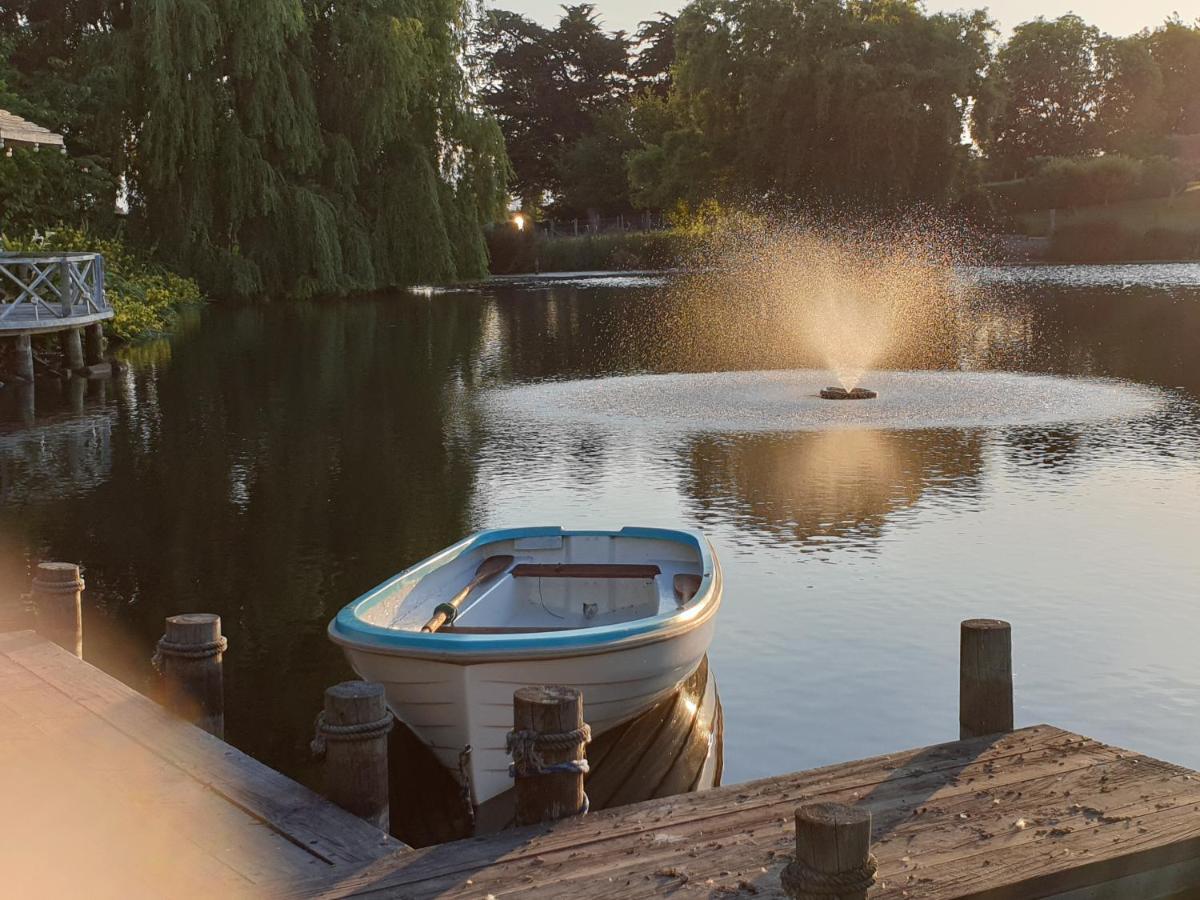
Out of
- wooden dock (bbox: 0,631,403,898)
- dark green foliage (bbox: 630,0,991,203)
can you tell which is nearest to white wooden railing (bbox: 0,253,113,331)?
wooden dock (bbox: 0,631,403,898)

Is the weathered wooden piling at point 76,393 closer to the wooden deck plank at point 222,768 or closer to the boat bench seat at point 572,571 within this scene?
the boat bench seat at point 572,571

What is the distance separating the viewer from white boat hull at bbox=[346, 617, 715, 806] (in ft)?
21.5

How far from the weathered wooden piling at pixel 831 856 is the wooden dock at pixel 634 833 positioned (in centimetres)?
46

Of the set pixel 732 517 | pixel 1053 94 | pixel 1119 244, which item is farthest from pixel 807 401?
pixel 1053 94

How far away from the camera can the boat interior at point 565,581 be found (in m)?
8.41

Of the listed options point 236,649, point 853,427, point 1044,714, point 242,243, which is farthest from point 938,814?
point 242,243

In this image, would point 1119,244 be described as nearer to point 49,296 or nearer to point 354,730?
point 49,296

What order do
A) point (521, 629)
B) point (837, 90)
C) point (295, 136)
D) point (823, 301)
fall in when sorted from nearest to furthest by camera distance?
point (521, 629) → point (295, 136) → point (823, 301) → point (837, 90)

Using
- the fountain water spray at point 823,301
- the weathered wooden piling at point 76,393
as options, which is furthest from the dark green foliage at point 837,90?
the weathered wooden piling at point 76,393

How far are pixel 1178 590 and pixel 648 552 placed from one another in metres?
4.14

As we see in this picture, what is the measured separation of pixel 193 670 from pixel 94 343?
20.7m

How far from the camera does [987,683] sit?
6.34m

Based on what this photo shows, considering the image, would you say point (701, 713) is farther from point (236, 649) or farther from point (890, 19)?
point (890, 19)

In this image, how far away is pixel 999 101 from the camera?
64938 mm
